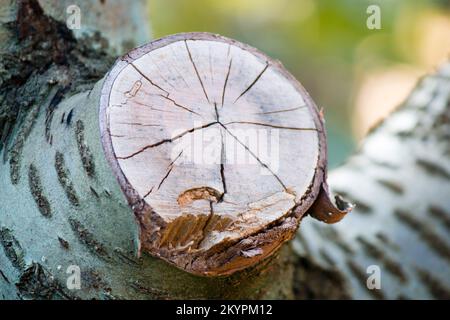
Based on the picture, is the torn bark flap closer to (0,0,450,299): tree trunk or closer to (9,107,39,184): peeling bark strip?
(0,0,450,299): tree trunk

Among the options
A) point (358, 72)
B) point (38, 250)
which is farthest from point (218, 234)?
point (358, 72)

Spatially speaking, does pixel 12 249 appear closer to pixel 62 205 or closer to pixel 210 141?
pixel 62 205

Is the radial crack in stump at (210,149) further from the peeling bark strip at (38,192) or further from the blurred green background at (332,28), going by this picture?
the blurred green background at (332,28)

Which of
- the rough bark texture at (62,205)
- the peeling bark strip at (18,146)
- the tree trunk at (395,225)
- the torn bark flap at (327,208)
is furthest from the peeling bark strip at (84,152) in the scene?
the tree trunk at (395,225)

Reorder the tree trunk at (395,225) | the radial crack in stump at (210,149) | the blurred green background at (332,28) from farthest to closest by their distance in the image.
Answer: the blurred green background at (332,28)
the tree trunk at (395,225)
the radial crack in stump at (210,149)

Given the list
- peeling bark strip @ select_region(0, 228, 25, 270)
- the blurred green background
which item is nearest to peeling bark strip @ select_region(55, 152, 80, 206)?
peeling bark strip @ select_region(0, 228, 25, 270)

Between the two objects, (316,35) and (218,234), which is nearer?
(218,234)

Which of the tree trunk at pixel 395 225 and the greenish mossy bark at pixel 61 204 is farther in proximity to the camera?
the tree trunk at pixel 395 225
